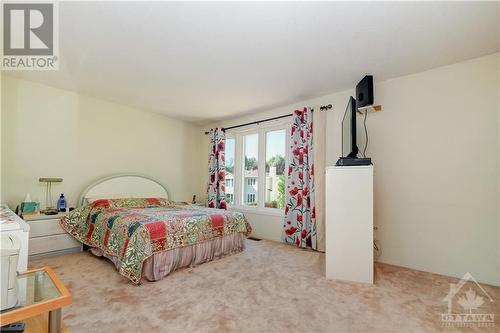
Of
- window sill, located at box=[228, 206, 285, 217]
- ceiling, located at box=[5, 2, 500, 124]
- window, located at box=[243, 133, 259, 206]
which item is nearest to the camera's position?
ceiling, located at box=[5, 2, 500, 124]

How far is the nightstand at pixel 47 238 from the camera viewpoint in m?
2.86

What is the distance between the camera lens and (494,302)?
2.04 m

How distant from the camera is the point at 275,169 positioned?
4246 mm

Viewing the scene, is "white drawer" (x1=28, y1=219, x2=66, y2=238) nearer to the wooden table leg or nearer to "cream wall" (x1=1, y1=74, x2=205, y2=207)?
"cream wall" (x1=1, y1=74, x2=205, y2=207)

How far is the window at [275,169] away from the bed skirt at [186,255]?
1.06 meters

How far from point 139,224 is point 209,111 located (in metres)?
2.61

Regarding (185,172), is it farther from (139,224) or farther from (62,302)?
(62,302)

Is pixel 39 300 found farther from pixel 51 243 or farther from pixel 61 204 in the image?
pixel 61 204

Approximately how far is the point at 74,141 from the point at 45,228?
1346 mm

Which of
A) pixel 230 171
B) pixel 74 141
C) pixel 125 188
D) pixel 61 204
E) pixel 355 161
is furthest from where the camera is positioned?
pixel 230 171

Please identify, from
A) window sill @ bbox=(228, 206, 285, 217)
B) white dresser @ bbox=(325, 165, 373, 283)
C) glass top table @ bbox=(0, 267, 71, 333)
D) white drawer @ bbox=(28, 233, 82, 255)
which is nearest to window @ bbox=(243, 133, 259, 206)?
window sill @ bbox=(228, 206, 285, 217)

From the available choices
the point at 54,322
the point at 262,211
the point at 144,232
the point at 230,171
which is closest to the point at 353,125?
the point at 262,211

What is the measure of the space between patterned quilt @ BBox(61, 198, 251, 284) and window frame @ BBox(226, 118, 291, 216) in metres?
0.96

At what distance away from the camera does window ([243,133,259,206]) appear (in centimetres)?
453
